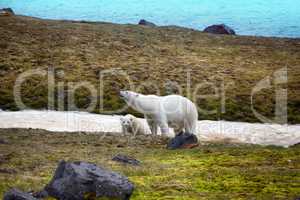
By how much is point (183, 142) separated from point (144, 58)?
40.4 meters

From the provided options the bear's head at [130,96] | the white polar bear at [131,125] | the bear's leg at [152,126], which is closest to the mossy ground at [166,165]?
the bear's leg at [152,126]

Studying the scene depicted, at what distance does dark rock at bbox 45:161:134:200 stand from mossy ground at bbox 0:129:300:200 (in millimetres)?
1810

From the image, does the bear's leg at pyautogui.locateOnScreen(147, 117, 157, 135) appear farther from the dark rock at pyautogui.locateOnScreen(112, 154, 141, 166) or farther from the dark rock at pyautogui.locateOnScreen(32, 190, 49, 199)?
the dark rock at pyautogui.locateOnScreen(32, 190, 49, 199)

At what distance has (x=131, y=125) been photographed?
32625 mm

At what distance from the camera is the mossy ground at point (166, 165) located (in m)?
17.3

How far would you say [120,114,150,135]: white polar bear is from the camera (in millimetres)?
32281

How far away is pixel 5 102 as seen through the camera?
158 feet

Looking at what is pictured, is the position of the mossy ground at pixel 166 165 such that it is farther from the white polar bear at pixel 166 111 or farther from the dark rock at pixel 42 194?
the white polar bear at pixel 166 111

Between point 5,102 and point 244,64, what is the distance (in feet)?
88.9

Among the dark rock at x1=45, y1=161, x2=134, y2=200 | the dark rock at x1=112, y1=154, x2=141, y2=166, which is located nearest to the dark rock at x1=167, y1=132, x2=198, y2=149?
the dark rock at x1=112, y1=154, x2=141, y2=166

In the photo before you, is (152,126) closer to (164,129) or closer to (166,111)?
(164,129)

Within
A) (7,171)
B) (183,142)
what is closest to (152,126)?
(183,142)

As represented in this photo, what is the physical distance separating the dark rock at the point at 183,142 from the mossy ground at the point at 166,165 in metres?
A: 0.46

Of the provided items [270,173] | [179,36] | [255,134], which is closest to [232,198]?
[270,173]
